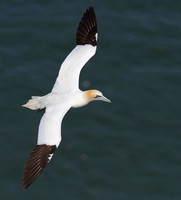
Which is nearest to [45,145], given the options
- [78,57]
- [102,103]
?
[78,57]

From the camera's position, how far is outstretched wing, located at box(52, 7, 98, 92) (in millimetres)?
16547

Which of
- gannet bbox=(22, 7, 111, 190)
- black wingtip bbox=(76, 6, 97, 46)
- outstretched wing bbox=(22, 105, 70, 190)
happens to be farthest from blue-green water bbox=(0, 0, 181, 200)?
outstretched wing bbox=(22, 105, 70, 190)

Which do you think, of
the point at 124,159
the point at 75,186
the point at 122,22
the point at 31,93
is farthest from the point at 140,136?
the point at 122,22

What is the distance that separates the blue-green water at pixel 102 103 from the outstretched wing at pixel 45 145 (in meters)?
3.99

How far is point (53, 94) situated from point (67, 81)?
68 cm

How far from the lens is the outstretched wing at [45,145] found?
45.6 feet

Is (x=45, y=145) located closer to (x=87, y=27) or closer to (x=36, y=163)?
(x=36, y=163)

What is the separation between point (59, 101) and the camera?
15.7m

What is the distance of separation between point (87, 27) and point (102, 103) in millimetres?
3380

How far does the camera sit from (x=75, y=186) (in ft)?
60.3

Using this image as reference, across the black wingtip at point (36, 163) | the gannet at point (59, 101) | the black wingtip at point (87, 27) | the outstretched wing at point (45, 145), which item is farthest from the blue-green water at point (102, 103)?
the black wingtip at point (36, 163)

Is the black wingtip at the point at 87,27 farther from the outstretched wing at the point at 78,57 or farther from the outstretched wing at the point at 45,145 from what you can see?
the outstretched wing at the point at 45,145

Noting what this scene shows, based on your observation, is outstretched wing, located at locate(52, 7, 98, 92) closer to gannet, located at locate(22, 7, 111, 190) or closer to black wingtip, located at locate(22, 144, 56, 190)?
gannet, located at locate(22, 7, 111, 190)

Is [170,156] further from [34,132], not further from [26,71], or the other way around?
[26,71]
